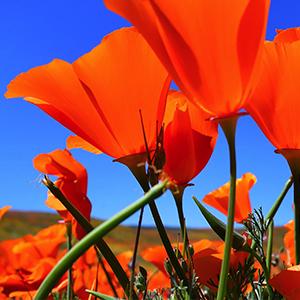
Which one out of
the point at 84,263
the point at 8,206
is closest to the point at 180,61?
the point at 8,206

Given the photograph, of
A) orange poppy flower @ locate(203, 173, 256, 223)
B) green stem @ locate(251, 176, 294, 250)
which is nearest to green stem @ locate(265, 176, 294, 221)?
green stem @ locate(251, 176, 294, 250)

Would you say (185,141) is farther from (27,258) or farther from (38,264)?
(27,258)

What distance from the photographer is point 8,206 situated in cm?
98

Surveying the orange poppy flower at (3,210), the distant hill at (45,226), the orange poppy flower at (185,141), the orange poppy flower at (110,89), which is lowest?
the distant hill at (45,226)

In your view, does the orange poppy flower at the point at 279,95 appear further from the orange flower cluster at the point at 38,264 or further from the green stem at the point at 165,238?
the orange flower cluster at the point at 38,264

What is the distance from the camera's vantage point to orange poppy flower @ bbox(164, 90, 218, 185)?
1.79ft

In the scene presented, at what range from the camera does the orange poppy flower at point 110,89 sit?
48 centimetres

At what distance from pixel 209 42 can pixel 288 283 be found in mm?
309

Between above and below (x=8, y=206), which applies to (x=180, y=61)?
above

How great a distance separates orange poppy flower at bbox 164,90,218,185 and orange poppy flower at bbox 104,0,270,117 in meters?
0.13

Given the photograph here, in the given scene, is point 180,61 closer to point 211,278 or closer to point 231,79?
point 231,79

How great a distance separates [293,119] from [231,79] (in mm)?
153

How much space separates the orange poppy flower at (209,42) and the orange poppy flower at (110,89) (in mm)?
70

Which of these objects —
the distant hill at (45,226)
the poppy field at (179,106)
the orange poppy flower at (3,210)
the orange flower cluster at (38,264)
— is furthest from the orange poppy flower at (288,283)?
the distant hill at (45,226)
